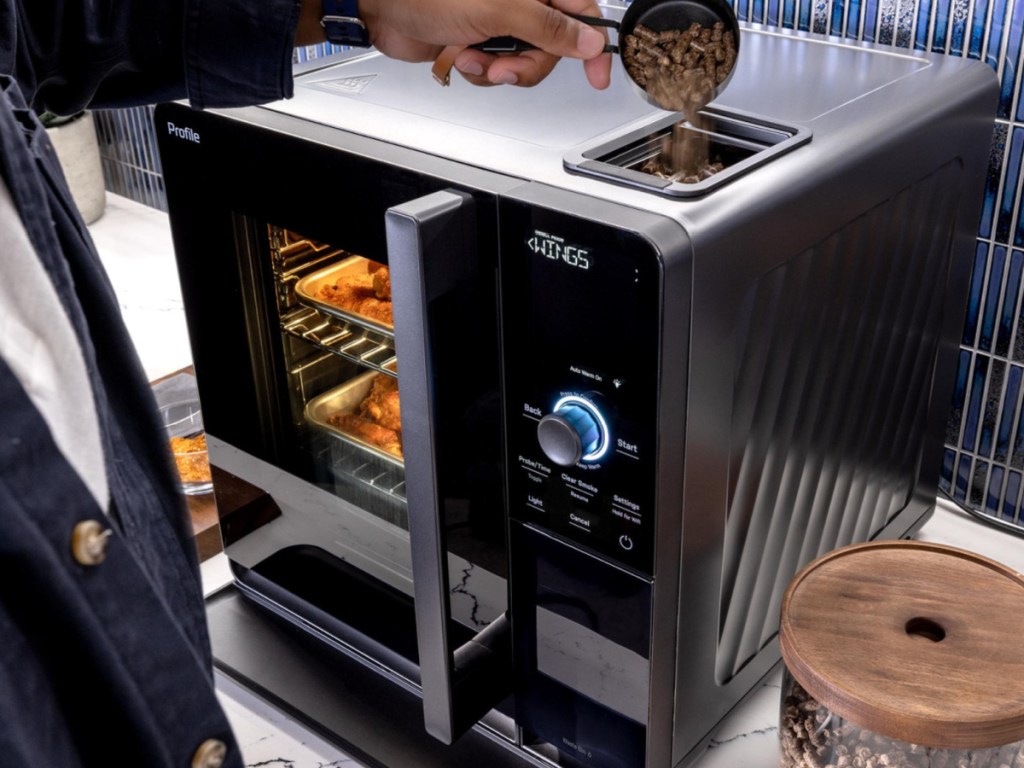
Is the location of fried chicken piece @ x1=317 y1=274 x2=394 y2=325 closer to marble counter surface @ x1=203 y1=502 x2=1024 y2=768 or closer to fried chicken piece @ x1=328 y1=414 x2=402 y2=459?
fried chicken piece @ x1=328 y1=414 x2=402 y2=459

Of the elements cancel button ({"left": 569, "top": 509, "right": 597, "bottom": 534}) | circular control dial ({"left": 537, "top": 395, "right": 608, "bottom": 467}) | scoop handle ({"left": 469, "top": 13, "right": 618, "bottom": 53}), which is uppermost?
scoop handle ({"left": 469, "top": 13, "right": 618, "bottom": 53})

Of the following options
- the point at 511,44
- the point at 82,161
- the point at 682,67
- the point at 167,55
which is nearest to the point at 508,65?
the point at 511,44

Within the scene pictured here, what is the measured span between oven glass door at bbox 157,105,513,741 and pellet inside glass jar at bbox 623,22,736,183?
0.51 ft

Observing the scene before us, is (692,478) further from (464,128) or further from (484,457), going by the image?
(464,128)

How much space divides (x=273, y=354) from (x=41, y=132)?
33 cm

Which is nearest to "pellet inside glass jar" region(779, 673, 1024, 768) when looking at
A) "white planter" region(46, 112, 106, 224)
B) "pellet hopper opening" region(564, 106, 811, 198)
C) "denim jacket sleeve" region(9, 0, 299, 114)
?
"pellet hopper opening" region(564, 106, 811, 198)

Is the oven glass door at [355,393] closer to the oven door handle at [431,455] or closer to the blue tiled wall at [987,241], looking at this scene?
the oven door handle at [431,455]

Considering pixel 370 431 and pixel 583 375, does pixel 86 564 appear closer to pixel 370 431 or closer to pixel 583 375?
pixel 583 375

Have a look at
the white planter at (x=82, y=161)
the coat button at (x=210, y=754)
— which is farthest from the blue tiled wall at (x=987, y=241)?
the white planter at (x=82, y=161)

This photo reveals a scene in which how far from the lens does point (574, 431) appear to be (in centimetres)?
68

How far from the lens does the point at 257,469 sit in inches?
37.7

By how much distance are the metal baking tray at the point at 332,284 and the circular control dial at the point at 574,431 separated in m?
0.18

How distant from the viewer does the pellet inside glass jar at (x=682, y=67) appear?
2.40 ft

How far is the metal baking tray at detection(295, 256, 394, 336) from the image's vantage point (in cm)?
83
